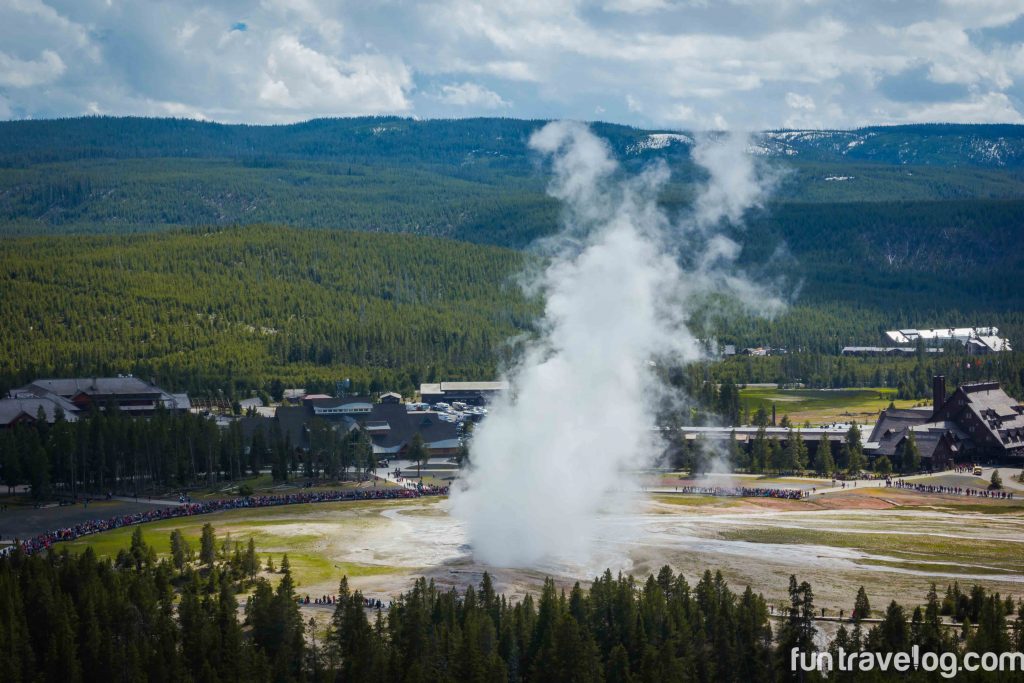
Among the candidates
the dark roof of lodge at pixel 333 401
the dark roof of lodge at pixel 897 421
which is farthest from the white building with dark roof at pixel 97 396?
the dark roof of lodge at pixel 897 421

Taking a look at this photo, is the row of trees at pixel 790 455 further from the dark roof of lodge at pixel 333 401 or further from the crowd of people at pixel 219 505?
the dark roof of lodge at pixel 333 401

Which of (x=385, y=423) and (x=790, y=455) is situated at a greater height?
(x=385, y=423)

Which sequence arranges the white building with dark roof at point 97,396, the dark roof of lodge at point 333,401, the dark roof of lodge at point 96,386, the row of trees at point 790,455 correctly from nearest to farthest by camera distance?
the row of trees at point 790,455
the white building with dark roof at point 97,396
the dark roof of lodge at point 333,401
the dark roof of lodge at point 96,386

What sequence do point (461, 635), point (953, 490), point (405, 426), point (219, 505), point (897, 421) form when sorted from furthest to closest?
1. point (405, 426)
2. point (897, 421)
3. point (953, 490)
4. point (219, 505)
5. point (461, 635)

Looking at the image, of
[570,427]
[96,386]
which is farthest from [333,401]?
[570,427]

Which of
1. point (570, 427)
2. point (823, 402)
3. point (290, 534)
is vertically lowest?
point (290, 534)

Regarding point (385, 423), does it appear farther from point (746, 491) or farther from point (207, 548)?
point (207, 548)

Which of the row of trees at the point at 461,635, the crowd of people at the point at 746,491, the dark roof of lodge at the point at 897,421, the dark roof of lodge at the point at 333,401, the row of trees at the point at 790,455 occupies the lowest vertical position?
the row of trees at the point at 461,635
